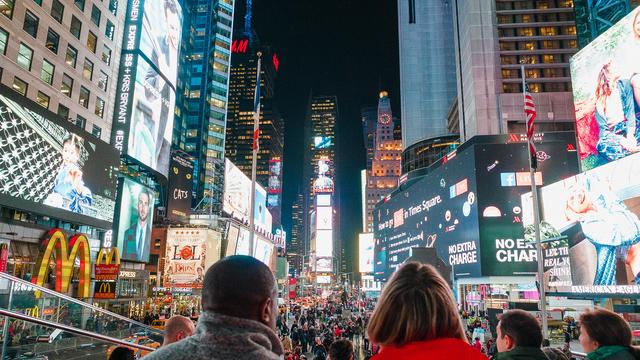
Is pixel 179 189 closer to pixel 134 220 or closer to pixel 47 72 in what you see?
pixel 134 220

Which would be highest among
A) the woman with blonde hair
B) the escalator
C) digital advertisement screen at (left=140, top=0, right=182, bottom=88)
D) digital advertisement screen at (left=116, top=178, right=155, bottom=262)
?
digital advertisement screen at (left=140, top=0, right=182, bottom=88)

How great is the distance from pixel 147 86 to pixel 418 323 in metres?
46.4

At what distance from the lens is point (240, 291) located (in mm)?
1970

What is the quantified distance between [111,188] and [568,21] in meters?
75.3

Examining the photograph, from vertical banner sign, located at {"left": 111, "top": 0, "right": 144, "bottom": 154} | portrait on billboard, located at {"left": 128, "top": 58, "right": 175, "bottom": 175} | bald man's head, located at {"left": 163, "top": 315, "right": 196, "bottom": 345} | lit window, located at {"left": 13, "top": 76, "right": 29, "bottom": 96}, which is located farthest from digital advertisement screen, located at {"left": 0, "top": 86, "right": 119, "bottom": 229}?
bald man's head, located at {"left": 163, "top": 315, "right": 196, "bottom": 345}

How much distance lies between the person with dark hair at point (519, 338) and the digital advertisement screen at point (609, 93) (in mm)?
28121

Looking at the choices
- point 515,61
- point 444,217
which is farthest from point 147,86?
point 515,61

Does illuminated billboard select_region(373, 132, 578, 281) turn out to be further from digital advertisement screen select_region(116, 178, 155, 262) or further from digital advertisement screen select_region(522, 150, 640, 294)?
digital advertisement screen select_region(116, 178, 155, 262)

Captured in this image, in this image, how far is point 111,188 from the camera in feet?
123

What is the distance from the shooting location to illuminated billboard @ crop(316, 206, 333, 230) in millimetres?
109956

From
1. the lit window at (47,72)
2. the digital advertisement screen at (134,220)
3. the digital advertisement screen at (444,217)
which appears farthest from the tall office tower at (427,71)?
the lit window at (47,72)

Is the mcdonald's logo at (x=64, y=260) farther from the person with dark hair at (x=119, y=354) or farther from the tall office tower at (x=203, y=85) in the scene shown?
the tall office tower at (x=203, y=85)

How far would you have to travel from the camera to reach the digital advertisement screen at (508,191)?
168 feet

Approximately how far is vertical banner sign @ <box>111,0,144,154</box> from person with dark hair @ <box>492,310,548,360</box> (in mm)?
40543
